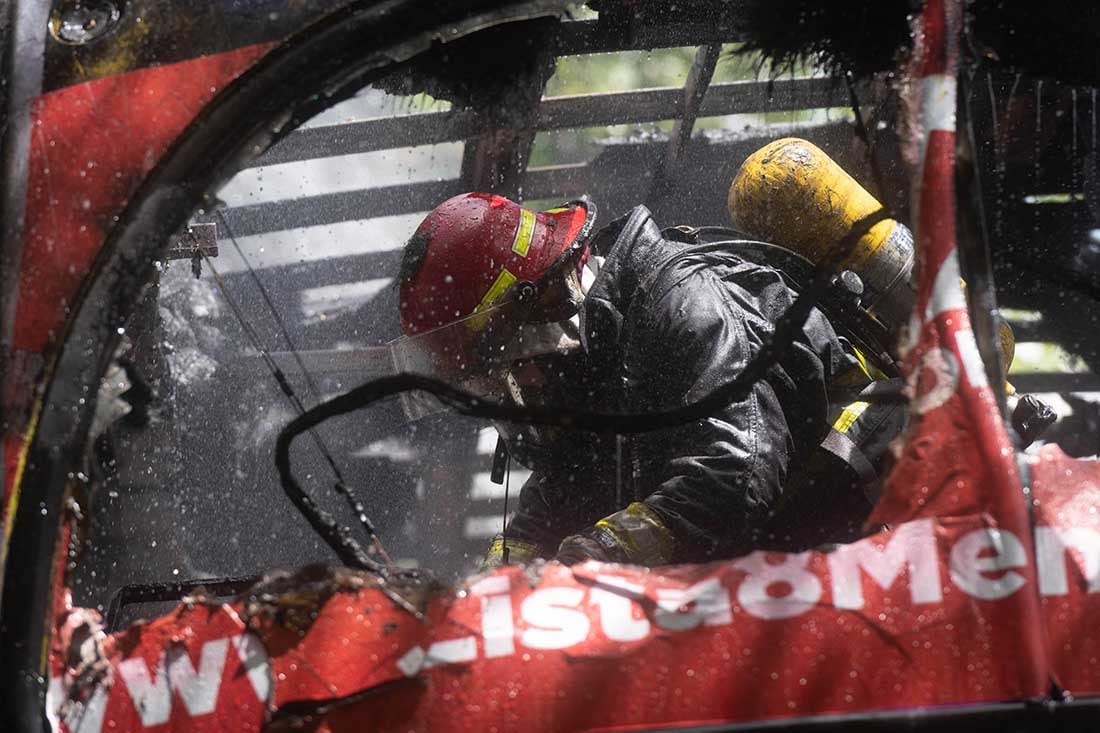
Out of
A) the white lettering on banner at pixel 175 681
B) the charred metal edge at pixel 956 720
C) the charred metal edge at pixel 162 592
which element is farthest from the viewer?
the charred metal edge at pixel 162 592

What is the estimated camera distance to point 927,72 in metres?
1.99

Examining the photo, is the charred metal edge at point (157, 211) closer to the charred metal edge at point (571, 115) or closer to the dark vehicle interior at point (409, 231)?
the dark vehicle interior at point (409, 231)

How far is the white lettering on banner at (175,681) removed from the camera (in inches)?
70.4

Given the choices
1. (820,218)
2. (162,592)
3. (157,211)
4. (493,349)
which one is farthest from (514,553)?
(157,211)

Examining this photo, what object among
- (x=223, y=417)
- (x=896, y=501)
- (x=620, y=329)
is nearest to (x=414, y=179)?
(x=223, y=417)

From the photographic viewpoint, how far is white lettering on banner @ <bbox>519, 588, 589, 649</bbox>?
5.89 ft

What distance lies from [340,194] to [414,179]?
0.30 m

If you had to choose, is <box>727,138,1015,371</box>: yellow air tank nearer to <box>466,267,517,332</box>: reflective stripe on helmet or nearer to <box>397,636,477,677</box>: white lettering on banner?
<box>466,267,517,332</box>: reflective stripe on helmet

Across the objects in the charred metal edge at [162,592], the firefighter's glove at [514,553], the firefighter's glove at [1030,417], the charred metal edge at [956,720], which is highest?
the firefighter's glove at [1030,417]

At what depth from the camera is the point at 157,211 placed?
198 cm

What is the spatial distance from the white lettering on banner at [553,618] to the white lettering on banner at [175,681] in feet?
1.66

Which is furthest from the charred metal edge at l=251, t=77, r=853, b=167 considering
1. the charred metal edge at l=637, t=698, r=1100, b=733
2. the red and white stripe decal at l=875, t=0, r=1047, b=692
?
the charred metal edge at l=637, t=698, r=1100, b=733

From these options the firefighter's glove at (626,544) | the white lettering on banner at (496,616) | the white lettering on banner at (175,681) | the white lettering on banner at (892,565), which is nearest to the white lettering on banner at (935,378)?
the white lettering on banner at (892,565)

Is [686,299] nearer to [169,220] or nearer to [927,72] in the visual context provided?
[927,72]
